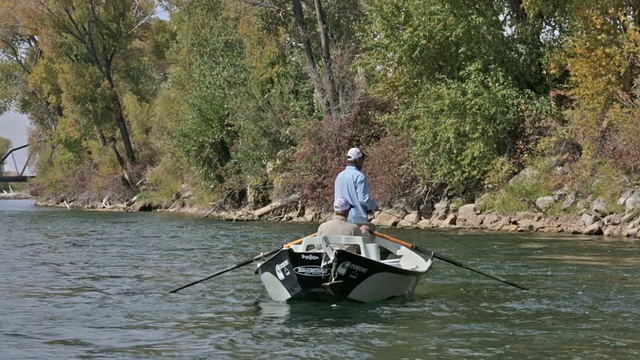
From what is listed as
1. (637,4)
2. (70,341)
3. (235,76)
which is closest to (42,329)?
(70,341)

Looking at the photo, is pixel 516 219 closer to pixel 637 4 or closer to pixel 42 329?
pixel 637 4

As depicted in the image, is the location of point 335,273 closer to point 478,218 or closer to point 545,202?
point 545,202

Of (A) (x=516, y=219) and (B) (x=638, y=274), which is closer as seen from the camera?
(B) (x=638, y=274)

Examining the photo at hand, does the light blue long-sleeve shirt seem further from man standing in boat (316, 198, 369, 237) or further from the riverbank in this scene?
the riverbank

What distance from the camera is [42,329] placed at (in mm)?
12102

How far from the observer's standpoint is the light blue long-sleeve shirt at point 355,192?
14391 mm

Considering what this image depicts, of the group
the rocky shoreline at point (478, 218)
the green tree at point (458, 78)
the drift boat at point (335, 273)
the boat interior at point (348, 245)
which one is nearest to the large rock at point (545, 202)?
the rocky shoreline at point (478, 218)

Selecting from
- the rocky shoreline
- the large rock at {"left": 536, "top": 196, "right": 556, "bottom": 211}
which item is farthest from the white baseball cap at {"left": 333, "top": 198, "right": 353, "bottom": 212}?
the large rock at {"left": 536, "top": 196, "right": 556, "bottom": 211}

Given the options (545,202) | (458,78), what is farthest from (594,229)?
(458,78)

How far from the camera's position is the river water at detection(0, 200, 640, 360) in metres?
10.7

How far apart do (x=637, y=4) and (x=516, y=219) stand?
740 centimetres

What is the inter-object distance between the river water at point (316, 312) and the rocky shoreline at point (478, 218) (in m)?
3.04

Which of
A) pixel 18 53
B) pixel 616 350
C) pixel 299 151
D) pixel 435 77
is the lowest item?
pixel 616 350

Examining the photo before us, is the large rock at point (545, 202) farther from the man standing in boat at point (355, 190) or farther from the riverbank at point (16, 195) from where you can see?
the riverbank at point (16, 195)
